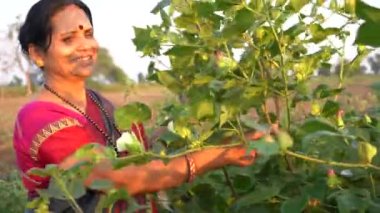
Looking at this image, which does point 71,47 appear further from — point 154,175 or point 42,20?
point 154,175

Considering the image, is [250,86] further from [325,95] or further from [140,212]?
[140,212]

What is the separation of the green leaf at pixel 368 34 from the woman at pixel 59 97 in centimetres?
85

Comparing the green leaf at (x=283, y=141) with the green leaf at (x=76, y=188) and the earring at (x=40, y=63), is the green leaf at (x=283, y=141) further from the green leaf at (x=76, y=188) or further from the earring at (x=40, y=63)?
the earring at (x=40, y=63)

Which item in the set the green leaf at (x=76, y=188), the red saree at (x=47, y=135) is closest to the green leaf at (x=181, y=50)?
the green leaf at (x=76, y=188)

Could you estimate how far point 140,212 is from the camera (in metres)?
1.76

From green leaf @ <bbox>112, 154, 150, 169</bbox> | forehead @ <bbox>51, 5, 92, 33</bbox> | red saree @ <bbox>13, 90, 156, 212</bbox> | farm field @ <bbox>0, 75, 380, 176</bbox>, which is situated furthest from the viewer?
farm field @ <bbox>0, 75, 380, 176</bbox>

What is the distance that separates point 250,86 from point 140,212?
760 millimetres

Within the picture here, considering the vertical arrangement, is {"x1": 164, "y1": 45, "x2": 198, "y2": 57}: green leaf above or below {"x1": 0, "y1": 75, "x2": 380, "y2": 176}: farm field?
above

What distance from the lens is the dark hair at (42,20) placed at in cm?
177

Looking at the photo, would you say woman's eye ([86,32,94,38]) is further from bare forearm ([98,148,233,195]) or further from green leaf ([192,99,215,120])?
green leaf ([192,99,215,120])

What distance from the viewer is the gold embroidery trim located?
1639mm

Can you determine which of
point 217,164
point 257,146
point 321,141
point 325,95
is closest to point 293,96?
point 325,95

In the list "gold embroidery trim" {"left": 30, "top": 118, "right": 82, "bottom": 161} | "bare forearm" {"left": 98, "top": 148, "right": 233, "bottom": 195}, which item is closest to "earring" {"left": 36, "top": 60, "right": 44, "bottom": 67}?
"gold embroidery trim" {"left": 30, "top": 118, "right": 82, "bottom": 161}

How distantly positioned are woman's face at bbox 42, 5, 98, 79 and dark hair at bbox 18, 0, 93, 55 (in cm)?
2
